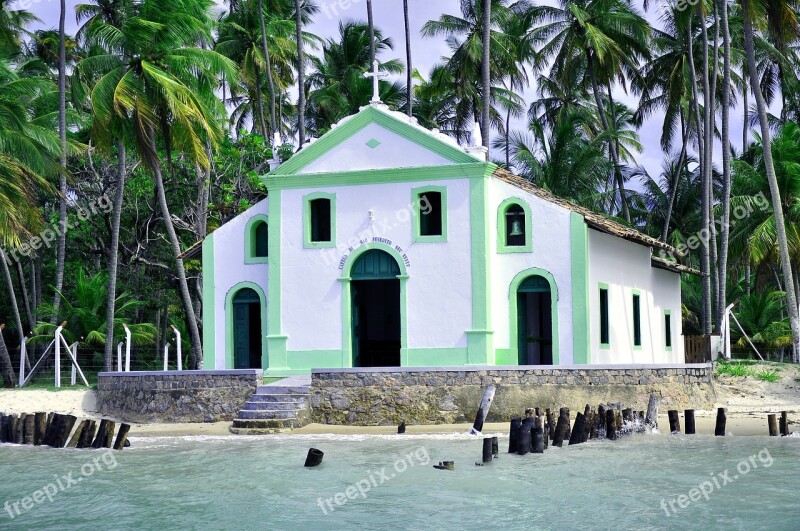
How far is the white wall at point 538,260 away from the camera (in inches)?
1052

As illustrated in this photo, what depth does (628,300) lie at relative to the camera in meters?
29.7

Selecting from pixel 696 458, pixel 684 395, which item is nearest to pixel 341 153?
pixel 684 395

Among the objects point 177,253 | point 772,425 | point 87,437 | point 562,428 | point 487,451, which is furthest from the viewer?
point 177,253

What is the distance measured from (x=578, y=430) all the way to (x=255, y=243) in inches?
464

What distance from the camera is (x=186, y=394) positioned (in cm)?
2534

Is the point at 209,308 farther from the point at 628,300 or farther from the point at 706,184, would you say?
the point at 706,184

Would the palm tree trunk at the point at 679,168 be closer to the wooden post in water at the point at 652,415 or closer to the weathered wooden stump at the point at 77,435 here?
the wooden post in water at the point at 652,415

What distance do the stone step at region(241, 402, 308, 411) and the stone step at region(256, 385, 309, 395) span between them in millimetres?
443

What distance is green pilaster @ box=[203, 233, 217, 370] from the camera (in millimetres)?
28938

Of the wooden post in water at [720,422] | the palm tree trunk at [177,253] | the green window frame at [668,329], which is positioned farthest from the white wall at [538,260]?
the palm tree trunk at [177,253]

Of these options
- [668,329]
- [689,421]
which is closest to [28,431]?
[689,421]

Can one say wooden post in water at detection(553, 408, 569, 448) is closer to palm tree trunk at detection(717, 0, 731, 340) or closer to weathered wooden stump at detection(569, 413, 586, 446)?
weathered wooden stump at detection(569, 413, 586, 446)

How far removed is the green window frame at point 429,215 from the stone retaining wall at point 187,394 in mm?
5632

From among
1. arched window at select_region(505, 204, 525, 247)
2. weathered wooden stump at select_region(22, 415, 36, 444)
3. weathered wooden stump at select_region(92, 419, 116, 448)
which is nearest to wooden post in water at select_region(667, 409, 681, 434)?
arched window at select_region(505, 204, 525, 247)
